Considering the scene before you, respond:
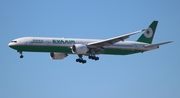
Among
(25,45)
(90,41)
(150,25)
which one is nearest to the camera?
(25,45)

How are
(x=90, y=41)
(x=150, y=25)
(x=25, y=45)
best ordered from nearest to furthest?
(x=25, y=45), (x=90, y=41), (x=150, y=25)

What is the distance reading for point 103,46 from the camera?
84188 millimetres

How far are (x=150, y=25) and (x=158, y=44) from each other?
9838 mm

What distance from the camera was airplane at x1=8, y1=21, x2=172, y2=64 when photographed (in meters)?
80.0

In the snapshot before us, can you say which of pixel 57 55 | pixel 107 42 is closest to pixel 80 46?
pixel 107 42

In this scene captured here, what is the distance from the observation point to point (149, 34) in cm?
9312

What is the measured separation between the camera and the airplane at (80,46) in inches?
3150

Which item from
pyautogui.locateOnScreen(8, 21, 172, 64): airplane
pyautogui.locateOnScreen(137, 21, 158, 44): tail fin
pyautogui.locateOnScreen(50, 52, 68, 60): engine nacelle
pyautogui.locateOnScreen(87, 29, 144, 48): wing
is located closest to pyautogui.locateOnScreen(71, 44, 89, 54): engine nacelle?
pyautogui.locateOnScreen(8, 21, 172, 64): airplane

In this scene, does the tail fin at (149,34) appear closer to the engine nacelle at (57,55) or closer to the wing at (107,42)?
the wing at (107,42)

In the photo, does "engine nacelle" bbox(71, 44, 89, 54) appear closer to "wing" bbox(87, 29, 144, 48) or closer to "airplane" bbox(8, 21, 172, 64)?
"airplane" bbox(8, 21, 172, 64)

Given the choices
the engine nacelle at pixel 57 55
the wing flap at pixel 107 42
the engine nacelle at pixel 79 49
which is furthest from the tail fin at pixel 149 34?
the engine nacelle at pixel 57 55

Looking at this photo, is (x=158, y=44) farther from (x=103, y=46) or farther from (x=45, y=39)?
(x=45, y=39)

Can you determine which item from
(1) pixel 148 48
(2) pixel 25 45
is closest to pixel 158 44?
(1) pixel 148 48

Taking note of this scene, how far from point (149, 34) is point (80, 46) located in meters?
17.8
